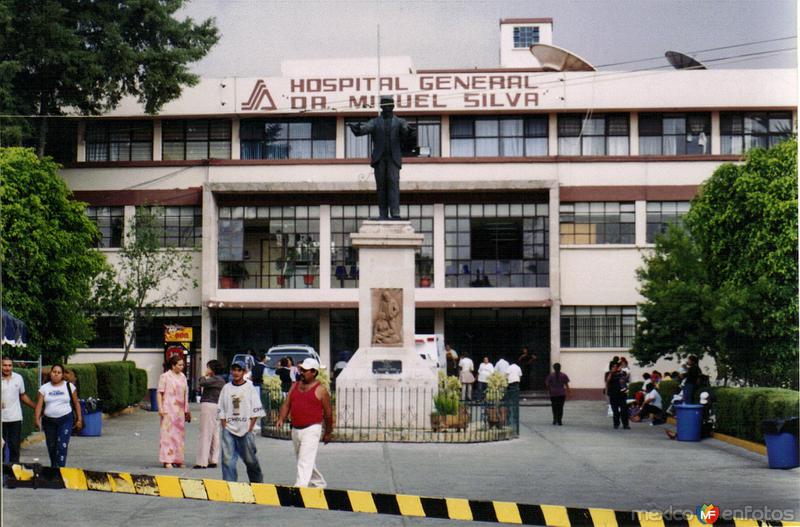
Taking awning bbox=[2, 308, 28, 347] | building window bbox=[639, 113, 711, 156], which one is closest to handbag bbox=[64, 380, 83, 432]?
awning bbox=[2, 308, 28, 347]

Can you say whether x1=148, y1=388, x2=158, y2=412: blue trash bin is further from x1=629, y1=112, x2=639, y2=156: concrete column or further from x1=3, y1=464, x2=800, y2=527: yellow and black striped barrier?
x1=3, y1=464, x2=800, y2=527: yellow and black striped barrier

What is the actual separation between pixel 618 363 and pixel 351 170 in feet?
69.3

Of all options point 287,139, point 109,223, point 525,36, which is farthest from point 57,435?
point 525,36

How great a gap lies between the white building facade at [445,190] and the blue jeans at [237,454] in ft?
110

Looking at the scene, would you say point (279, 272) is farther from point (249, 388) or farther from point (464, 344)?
point (249, 388)

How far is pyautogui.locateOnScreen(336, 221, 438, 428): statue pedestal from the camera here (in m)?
24.8

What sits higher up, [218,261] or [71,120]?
[71,120]

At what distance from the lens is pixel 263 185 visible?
4944 cm

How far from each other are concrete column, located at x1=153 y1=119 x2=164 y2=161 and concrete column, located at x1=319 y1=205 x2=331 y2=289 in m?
6.61

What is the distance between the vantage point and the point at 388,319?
25.2m

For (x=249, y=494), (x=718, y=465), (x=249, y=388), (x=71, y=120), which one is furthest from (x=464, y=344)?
(x=249, y=494)

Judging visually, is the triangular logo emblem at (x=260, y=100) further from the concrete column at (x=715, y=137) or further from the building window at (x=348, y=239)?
the concrete column at (x=715, y=137)

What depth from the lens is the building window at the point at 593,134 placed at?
5025 centimetres

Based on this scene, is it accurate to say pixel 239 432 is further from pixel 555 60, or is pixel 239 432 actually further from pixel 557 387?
pixel 555 60
